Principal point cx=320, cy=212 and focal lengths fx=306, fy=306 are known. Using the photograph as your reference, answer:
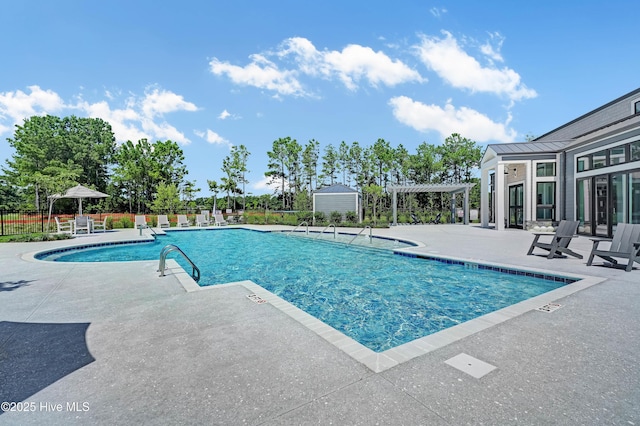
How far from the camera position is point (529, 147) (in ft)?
50.3

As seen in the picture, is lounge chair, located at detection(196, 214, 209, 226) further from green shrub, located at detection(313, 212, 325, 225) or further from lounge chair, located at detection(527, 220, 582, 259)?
lounge chair, located at detection(527, 220, 582, 259)

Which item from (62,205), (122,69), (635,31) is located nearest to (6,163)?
(62,205)

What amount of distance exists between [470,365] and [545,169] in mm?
16218

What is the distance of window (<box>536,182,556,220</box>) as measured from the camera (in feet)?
48.2

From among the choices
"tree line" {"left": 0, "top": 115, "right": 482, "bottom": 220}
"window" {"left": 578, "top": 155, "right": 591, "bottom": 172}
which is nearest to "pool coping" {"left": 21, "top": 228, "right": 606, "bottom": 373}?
"window" {"left": 578, "top": 155, "right": 591, "bottom": 172}

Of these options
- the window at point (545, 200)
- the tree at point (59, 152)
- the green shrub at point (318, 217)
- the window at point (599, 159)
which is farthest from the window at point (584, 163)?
the tree at point (59, 152)

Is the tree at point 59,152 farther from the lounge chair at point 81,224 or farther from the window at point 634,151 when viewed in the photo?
the window at point 634,151

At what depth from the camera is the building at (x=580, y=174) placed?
33.4ft

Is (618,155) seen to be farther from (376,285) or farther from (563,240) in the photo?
(376,285)

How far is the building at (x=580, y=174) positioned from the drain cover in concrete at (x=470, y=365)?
1157 cm

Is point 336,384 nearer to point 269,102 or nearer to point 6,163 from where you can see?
point 269,102

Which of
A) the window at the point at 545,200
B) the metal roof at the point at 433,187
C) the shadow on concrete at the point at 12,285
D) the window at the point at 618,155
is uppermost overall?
the window at the point at 618,155

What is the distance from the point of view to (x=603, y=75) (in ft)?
53.0

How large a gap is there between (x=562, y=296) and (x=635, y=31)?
1596cm
